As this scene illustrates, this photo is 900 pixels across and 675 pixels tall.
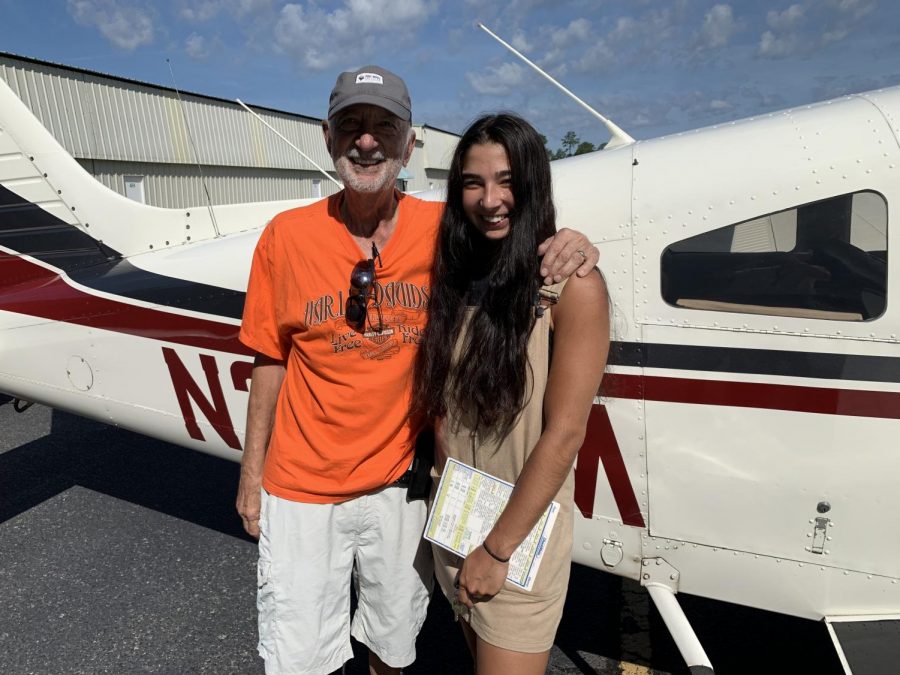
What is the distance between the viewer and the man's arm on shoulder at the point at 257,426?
1.93 metres

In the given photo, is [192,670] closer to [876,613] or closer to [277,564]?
[277,564]

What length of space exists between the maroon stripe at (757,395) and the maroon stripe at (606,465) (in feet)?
0.36

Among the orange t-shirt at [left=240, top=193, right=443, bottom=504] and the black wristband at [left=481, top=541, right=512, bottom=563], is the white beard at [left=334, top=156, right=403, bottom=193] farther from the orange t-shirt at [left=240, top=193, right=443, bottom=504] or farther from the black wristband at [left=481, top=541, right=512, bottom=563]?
the black wristband at [left=481, top=541, right=512, bottom=563]

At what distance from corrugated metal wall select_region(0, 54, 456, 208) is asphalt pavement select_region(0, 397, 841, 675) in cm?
712

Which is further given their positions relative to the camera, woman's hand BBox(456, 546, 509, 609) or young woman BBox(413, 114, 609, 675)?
woman's hand BBox(456, 546, 509, 609)

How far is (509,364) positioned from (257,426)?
0.86 m

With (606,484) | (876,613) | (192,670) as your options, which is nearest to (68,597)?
(192,670)

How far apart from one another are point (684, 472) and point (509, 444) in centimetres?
76

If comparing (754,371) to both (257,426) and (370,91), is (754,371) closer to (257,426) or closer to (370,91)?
(370,91)

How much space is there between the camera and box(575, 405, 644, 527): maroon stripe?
210cm

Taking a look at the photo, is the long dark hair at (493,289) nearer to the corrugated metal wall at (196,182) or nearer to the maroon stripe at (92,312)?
the maroon stripe at (92,312)

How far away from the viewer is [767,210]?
1.96 meters

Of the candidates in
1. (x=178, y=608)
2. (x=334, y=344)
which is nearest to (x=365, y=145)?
(x=334, y=344)

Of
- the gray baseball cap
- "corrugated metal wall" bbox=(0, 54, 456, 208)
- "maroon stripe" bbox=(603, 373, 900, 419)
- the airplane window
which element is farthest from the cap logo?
"corrugated metal wall" bbox=(0, 54, 456, 208)
